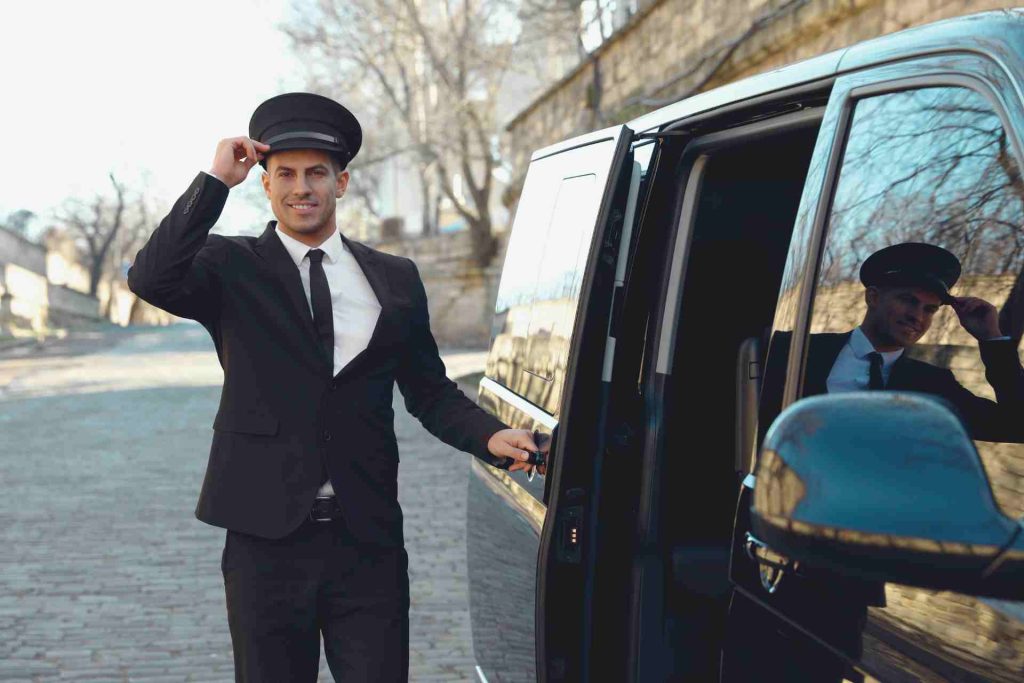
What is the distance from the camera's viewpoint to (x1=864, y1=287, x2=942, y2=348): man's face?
72.6 inches

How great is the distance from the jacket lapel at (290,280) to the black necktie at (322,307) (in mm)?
18

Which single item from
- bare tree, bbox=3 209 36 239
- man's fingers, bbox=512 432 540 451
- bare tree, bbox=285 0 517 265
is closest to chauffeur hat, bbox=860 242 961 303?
man's fingers, bbox=512 432 540 451

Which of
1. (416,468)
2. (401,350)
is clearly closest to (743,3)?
(416,468)

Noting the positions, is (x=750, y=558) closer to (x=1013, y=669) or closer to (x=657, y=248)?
(x=1013, y=669)

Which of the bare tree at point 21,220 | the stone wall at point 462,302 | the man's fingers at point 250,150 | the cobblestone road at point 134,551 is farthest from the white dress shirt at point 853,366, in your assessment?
the bare tree at point 21,220

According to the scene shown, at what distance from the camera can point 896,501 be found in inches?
49.1

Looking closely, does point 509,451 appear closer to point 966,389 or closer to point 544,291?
point 544,291

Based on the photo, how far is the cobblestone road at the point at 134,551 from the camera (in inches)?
234

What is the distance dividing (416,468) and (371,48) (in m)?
20.3

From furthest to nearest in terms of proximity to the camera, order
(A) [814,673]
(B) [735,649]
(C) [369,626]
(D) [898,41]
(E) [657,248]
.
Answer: (C) [369,626] → (E) [657,248] → (B) [735,649] → (D) [898,41] → (A) [814,673]

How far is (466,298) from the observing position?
30328 mm

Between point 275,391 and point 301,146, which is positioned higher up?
point 301,146

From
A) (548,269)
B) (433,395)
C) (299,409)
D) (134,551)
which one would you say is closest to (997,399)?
(548,269)

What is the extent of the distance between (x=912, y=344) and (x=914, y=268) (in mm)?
115
